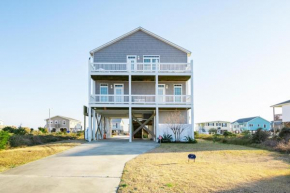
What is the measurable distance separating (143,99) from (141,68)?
3.19m

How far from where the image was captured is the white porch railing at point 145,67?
23062 millimetres

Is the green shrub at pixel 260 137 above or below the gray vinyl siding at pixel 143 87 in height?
below

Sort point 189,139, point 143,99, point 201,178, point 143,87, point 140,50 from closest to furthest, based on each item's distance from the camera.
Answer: point 201,178
point 189,139
point 143,99
point 143,87
point 140,50

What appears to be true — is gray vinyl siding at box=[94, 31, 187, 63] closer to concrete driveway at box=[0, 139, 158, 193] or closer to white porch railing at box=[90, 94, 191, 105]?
white porch railing at box=[90, 94, 191, 105]

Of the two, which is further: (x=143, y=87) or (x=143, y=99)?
(x=143, y=87)

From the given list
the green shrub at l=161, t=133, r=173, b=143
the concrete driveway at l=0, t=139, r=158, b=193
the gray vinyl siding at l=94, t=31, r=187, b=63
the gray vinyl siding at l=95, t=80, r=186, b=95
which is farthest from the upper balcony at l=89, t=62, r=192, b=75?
the concrete driveway at l=0, t=139, r=158, b=193

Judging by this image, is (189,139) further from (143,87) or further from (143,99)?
(143,87)

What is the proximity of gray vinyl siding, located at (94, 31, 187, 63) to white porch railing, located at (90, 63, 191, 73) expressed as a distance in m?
1.33

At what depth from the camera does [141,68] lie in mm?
24172

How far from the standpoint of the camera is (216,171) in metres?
8.83

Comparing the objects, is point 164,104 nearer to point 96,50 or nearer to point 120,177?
point 96,50

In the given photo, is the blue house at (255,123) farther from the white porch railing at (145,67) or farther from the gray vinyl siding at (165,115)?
the white porch railing at (145,67)

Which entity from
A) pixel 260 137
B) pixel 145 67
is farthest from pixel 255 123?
pixel 145 67

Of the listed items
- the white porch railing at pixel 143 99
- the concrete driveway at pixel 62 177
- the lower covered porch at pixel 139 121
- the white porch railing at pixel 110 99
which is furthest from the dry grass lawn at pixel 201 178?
the white porch railing at pixel 143 99
